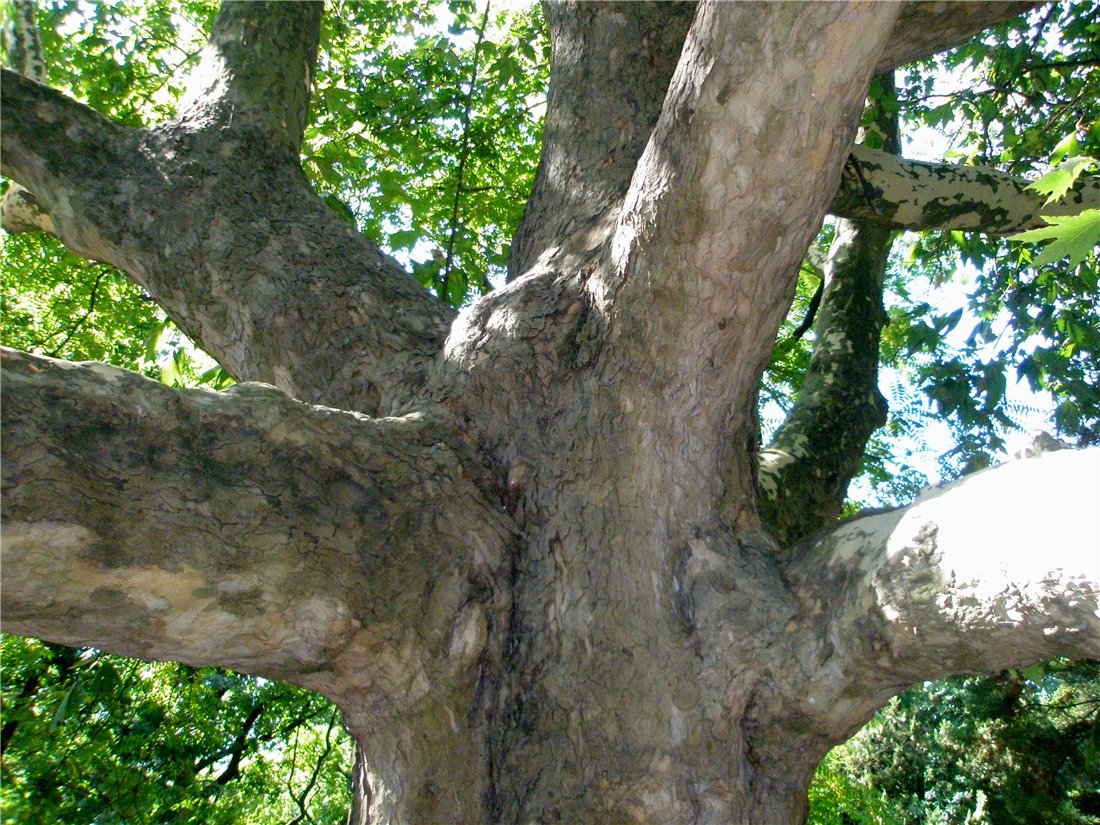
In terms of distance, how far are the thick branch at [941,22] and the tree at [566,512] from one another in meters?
0.02

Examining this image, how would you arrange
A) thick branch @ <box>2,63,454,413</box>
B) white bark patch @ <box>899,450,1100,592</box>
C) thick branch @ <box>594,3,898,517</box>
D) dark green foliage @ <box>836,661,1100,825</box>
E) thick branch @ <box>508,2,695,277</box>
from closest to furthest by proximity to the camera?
white bark patch @ <box>899,450,1100,592</box>, thick branch @ <box>594,3,898,517</box>, thick branch @ <box>2,63,454,413</box>, thick branch @ <box>508,2,695,277</box>, dark green foliage @ <box>836,661,1100,825</box>

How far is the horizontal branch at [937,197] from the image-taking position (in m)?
3.64

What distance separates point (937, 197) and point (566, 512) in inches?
84.7

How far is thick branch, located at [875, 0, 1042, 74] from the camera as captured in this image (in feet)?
10.6

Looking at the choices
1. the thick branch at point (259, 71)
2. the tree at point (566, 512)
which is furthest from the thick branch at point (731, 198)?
the thick branch at point (259, 71)

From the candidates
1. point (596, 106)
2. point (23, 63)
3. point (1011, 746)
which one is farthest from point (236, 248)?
point (1011, 746)

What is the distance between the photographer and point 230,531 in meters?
2.07

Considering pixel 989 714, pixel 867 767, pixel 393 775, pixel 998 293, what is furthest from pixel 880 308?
pixel 867 767

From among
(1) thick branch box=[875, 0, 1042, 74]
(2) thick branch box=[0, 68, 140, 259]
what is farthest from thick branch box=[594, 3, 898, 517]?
(2) thick branch box=[0, 68, 140, 259]

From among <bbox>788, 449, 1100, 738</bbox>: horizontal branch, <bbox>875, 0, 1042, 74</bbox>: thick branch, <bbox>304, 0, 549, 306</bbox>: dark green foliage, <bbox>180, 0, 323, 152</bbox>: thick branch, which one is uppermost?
<bbox>304, 0, 549, 306</bbox>: dark green foliage

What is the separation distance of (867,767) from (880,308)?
40.0 ft

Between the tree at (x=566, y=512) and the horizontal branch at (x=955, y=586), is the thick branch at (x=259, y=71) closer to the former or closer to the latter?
the tree at (x=566, y=512)

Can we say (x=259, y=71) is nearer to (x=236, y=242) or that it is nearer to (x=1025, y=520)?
(x=236, y=242)

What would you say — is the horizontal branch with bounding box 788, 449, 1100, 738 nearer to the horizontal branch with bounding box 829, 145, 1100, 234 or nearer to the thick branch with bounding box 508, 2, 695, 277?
the thick branch with bounding box 508, 2, 695, 277
